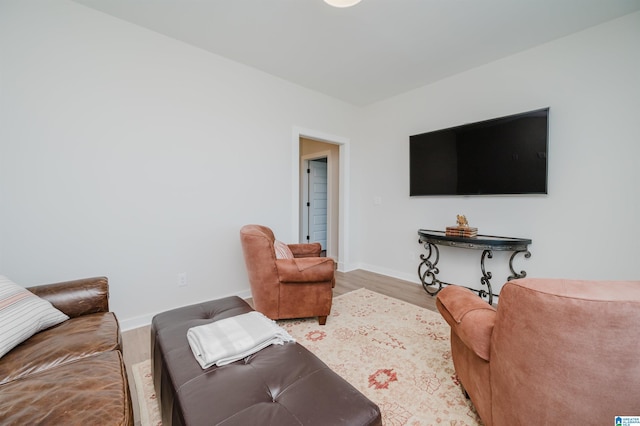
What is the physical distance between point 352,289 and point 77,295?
8.73ft

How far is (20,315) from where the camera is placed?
1184 mm

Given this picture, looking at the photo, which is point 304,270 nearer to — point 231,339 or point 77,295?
point 231,339

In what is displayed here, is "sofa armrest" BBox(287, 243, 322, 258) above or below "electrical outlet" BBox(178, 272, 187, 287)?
above

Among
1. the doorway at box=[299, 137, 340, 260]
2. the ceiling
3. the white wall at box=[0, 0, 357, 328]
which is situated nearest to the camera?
the white wall at box=[0, 0, 357, 328]

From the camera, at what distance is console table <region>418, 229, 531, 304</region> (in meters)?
2.53

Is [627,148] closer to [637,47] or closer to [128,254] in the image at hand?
[637,47]

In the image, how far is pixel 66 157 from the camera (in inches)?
79.8

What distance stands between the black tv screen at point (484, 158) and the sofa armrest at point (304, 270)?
76.4 inches

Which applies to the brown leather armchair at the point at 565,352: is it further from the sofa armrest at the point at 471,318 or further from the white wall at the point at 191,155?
the white wall at the point at 191,155

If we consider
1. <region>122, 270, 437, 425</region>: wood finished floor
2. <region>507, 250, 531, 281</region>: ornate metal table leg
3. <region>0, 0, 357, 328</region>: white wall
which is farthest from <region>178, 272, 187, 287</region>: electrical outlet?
<region>507, 250, 531, 281</region>: ornate metal table leg

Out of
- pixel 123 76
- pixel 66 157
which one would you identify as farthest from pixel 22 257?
pixel 123 76

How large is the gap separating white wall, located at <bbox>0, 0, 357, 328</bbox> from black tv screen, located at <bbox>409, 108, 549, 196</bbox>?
6.56ft

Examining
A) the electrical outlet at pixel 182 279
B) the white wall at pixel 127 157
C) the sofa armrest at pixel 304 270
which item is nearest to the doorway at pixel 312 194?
the white wall at pixel 127 157

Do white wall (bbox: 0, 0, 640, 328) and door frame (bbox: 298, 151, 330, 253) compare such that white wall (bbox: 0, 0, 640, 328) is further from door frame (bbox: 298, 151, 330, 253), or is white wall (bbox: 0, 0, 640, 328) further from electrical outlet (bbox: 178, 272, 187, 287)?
door frame (bbox: 298, 151, 330, 253)
